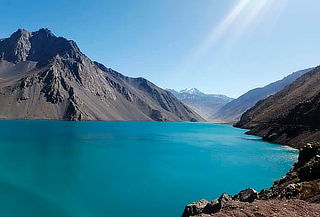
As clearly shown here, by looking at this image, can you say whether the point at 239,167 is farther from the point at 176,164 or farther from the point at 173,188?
the point at 173,188

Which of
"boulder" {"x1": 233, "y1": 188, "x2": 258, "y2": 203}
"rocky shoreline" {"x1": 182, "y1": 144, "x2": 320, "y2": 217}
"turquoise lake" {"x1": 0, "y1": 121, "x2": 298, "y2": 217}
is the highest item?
"rocky shoreline" {"x1": 182, "y1": 144, "x2": 320, "y2": 217}

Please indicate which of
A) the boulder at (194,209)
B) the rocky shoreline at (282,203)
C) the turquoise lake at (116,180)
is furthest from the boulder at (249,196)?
the turquoise lake at (116,180)

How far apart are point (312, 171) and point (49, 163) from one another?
5321cm

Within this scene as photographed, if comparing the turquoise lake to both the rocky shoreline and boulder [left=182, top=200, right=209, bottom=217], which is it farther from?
the rocky shoreline

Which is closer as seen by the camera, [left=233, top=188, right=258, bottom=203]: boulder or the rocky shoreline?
the rocky shoreline

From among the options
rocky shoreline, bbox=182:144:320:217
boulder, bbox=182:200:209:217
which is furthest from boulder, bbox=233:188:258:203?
boulder, bbox=182:200:209:217

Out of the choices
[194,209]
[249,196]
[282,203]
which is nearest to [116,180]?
[194,209]

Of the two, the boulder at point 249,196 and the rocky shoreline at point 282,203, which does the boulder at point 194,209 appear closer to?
the rocky shoreline at point 282,203

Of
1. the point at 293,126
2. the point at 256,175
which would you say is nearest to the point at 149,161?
the point at 256,175

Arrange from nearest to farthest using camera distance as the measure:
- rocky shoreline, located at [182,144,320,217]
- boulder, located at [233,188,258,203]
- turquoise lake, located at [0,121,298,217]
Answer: rocky shoreline, located at [182,144,320,217] < boulder, located at [233,188,258,203] < turquoise lake, located at [0,121,298,217]

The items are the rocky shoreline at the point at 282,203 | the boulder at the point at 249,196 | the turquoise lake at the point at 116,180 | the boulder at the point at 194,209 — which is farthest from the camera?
the turquoise lake at the point at 116,180

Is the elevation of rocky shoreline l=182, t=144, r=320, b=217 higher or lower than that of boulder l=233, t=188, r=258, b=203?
higher

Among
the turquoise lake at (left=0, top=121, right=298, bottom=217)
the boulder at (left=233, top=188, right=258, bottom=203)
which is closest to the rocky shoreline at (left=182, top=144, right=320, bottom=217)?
the boulder at (left=233, top=188, right=258, bottom=203)

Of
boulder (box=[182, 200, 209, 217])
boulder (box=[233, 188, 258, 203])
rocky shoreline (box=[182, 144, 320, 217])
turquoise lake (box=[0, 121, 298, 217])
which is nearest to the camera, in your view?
rocky shoreline (box=[182, 144, 320, 217])
